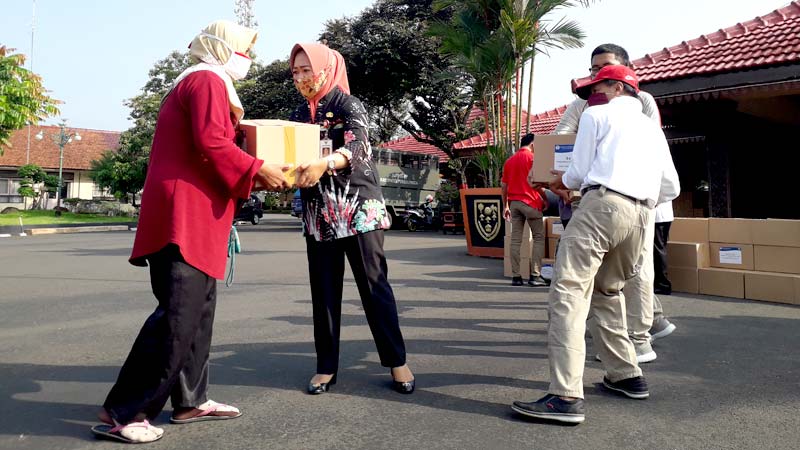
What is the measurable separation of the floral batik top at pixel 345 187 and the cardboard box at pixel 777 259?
464 cm

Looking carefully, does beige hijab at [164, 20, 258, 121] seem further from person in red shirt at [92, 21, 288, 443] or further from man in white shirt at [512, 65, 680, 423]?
man in white shirt at [512, 65, 680, 423]

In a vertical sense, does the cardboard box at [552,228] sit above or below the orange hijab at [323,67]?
below

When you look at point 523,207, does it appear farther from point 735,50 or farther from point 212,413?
point 212,413

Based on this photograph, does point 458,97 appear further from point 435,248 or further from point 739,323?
point 739,323

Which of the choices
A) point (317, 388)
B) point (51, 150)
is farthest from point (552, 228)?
point (51, 150)

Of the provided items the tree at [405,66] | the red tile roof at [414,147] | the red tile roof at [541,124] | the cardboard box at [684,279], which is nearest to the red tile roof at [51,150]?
the red tile roof at [414,147]

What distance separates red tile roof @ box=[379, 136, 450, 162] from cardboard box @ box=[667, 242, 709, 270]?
18887mm

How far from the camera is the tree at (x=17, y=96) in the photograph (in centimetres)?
2334

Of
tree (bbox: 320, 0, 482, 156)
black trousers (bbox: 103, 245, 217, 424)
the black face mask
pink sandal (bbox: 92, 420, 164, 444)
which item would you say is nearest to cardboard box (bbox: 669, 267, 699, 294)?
the black face mask

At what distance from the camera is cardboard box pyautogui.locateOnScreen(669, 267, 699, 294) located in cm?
630

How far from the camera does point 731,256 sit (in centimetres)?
616

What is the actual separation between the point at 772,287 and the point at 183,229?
5635mm

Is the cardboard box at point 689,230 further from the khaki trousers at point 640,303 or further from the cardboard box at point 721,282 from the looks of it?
the khaki trousers at point 640,303

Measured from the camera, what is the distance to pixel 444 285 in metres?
6.90
